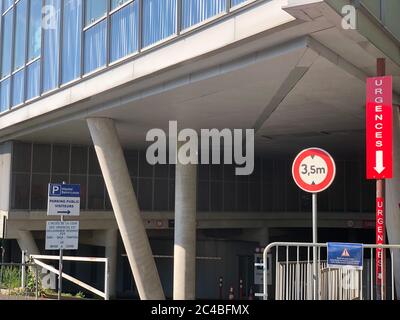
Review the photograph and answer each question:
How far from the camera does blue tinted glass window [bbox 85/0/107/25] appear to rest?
15.9m

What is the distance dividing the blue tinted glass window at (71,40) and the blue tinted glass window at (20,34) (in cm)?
401

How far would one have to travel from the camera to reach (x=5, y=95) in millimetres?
22328

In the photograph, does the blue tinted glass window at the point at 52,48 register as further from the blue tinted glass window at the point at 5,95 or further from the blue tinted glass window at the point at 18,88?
the blue tinted glass window at the point at 5,95

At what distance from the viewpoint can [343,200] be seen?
113 feet

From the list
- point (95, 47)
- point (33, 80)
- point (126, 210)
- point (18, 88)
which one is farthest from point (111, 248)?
point (95, 47)

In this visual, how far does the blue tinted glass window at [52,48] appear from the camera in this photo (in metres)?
18.2

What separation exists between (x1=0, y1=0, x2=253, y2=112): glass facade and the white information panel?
16.0ft

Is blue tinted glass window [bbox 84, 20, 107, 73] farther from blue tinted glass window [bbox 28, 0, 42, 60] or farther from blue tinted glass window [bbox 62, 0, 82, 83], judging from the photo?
blue tinted glass window [bbox 28, 0, 42, 60]

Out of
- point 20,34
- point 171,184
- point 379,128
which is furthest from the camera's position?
point 171,184

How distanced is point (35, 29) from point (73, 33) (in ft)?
11.9

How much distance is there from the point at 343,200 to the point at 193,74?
23980 mm

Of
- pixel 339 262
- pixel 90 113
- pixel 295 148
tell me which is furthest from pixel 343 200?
pixel 339 262

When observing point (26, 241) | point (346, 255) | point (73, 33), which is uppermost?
point (73, 33)
